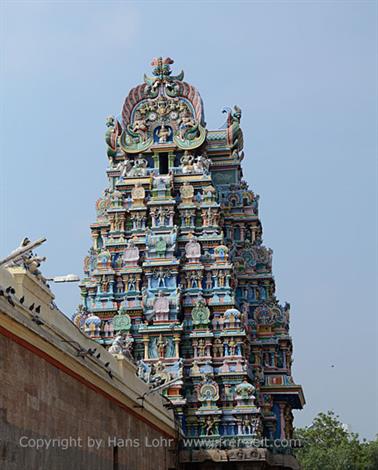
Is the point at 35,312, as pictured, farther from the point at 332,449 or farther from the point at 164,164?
the point at 332,449

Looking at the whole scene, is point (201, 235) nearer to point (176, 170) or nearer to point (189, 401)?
point (176, 170)

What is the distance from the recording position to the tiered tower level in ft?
113

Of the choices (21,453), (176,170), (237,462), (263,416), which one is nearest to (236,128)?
(176,170)

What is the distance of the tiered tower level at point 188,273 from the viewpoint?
3456 cm

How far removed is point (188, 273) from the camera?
3672 cm

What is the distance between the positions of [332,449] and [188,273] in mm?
31230

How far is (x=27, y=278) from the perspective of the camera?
17.4 m

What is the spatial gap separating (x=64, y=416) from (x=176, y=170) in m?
21.9

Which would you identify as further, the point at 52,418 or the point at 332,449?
the point at 332,449

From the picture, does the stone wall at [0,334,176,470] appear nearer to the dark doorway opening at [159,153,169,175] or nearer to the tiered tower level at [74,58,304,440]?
the tiered tower level at [74,58,304,440]

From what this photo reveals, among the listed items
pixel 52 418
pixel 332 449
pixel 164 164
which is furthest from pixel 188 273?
pixel 332 449

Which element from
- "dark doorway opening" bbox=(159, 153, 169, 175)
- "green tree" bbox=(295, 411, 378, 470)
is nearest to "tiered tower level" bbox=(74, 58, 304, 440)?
"dark doorway opening" bbox=(159, 153, 169, 175)

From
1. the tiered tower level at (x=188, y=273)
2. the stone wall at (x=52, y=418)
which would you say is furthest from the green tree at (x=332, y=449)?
the stone wall at (x=52, y=418)

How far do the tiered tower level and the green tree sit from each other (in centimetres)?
2103
